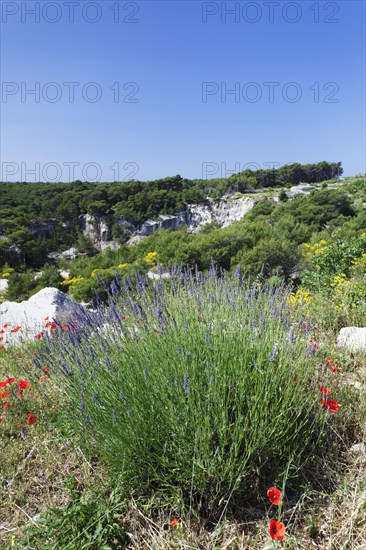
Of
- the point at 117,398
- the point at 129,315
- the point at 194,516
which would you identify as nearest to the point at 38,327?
the point at 129,315

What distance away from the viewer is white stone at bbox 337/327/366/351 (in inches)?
103

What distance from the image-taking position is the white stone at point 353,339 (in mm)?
2607

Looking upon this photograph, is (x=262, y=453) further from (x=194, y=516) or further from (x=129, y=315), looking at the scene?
(x=129, y=315)

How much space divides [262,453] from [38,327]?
3.78m

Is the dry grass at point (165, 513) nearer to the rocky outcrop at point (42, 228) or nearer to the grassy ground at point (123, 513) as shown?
the grassy ground at point (123, 513)

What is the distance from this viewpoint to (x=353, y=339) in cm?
273

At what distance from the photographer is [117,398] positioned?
1.63 meters

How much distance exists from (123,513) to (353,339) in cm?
212

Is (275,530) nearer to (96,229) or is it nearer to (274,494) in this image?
(274,494)

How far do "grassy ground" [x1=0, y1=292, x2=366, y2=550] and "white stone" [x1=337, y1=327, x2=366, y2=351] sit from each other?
75 centimetres

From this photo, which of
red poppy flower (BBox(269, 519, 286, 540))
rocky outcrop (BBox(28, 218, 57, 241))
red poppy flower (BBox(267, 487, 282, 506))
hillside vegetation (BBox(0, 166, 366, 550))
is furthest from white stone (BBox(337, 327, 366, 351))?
rocky outcrop (BBox(28, 218, 57, 241))

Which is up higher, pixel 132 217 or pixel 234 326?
pixel 132 217

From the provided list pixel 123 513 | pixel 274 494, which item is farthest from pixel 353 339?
pixel 123 513

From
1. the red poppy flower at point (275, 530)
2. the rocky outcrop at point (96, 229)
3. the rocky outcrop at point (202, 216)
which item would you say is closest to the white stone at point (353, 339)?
the red poppy flower at point (275, 530)
